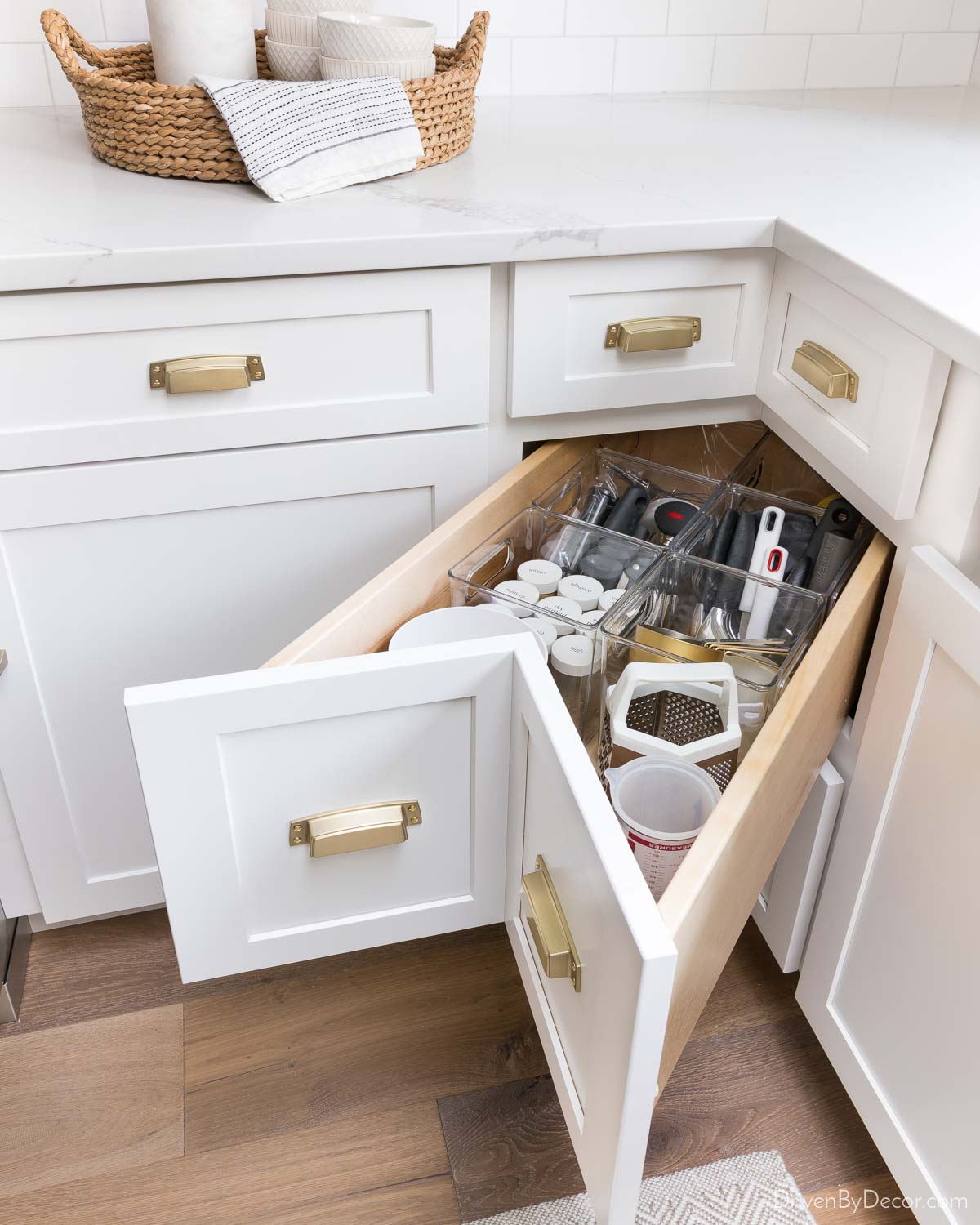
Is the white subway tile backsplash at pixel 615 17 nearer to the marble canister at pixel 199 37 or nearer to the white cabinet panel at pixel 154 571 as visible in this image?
the marble canister at pixel 199 37

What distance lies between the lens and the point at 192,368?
3.08ft

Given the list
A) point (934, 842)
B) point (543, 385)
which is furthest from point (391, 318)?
point (934, 842)

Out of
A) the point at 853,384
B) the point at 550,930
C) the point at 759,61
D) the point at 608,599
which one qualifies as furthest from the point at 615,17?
the point at 550,930

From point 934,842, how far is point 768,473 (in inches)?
23.8

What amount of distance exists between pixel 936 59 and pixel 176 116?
49.0 inches

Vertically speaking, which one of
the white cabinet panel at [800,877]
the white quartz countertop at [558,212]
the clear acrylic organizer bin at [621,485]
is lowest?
the white cabinet panel at [800,877]

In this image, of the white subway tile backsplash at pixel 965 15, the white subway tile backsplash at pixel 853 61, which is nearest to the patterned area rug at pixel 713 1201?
the white subway tile backsplash at pixel 853 61

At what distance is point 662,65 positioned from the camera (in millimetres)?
1550

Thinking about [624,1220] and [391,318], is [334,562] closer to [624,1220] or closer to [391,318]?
[391,318]

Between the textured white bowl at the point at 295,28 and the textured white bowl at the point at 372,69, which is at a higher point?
the textured white bowl at the point at 295,28

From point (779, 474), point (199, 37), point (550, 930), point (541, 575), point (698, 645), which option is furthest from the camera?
point (779, 474)

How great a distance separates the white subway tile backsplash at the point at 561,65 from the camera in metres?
1.50

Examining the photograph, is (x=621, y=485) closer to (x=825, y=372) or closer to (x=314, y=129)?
(x=825, y=372)

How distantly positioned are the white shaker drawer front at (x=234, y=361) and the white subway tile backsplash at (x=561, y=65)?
71 cm
